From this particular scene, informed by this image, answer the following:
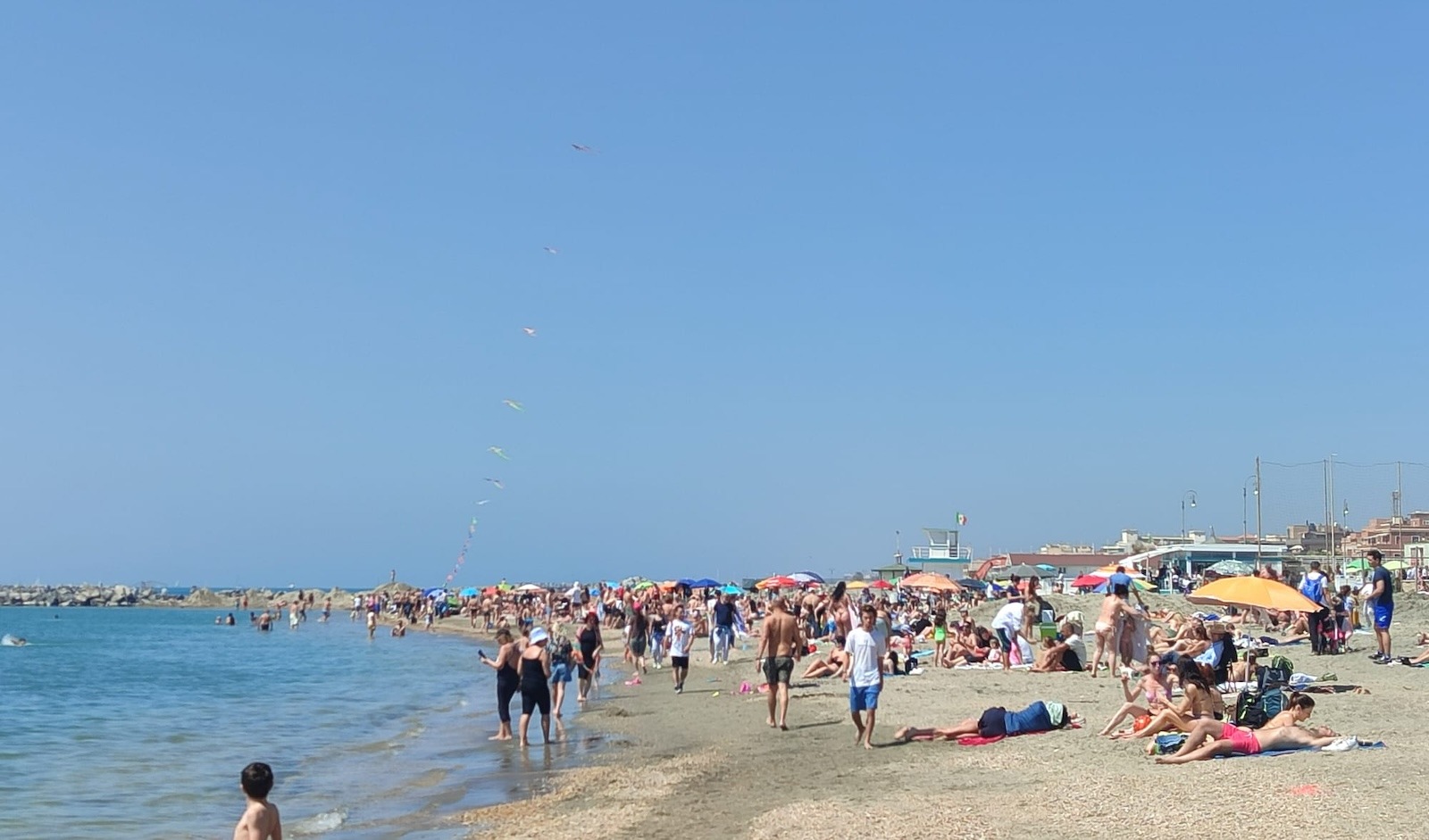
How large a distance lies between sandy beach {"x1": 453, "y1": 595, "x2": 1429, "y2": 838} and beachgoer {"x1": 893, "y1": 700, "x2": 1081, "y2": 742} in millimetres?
230

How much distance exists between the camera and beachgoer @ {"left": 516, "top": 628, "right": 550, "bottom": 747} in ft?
45.8

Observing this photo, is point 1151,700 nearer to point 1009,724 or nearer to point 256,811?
point 1009,724

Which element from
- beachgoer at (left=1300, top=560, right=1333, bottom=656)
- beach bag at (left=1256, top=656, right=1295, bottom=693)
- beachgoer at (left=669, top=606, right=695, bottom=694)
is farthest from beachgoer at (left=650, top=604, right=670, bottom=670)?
beach bag at (left=1256, top=656, right=1295, bottom=693)

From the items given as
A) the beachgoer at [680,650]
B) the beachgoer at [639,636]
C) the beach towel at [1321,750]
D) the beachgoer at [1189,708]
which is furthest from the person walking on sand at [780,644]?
the beachgoer at [639,636]

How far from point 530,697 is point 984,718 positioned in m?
5.17

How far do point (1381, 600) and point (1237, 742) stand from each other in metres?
8.61

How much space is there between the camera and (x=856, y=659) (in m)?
11.8

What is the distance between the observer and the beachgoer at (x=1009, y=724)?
39.1 feet

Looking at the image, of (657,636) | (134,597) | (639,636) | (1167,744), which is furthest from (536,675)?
(134,597)

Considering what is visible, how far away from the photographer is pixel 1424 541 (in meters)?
42.8

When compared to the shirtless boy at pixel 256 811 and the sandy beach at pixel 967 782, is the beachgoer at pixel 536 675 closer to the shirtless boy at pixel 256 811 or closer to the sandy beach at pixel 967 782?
the sandy beach at pixel 967 782

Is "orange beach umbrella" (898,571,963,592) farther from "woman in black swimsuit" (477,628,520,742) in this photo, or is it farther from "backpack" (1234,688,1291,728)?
"backpack" (1234,688,1291,728)

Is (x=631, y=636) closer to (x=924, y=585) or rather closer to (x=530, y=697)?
(x=924, y=585)

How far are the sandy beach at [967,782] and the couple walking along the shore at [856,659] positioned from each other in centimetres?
35
